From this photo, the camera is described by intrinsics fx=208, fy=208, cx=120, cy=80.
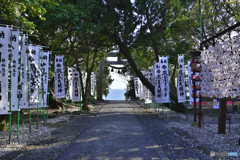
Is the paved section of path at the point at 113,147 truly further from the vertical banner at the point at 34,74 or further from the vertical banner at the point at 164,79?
the vertical banner at the point at 164,79

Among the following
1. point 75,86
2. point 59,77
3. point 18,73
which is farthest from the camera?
point 75,86

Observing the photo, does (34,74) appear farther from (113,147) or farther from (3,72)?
(113,147)

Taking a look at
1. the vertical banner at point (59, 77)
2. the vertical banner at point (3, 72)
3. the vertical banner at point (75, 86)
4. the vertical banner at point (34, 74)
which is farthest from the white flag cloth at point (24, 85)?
the vertical banner at point (75, 86)

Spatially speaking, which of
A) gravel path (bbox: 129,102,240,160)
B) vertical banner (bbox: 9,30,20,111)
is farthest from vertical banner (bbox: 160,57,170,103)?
vertical banner (bbox: 9,30,20,111)

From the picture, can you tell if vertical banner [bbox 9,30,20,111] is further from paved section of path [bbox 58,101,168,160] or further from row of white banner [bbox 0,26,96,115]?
paved section of path [bbox 58,101,168,160]

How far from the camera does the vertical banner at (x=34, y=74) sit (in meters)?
6.91

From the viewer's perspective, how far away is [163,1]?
12.2m

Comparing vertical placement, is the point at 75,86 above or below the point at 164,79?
below

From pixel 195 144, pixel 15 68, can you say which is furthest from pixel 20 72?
pixel 195 144

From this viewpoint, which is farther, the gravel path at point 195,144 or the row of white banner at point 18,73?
the row of white banner at point 18,73

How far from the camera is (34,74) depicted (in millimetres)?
7070

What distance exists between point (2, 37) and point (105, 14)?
7079 millimetres

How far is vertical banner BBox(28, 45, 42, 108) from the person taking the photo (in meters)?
6.91

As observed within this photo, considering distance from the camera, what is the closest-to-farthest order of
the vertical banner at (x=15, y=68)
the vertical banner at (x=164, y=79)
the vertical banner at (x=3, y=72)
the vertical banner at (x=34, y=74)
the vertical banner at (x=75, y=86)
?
the vertical banner at (x=3, y=72) → the vertical banner at (x=15, y=68) → the vertical banner at (x=34, y=74) → the vertical banner at (x=164, y=79) → the vertical banner at (x=75, y=86)
